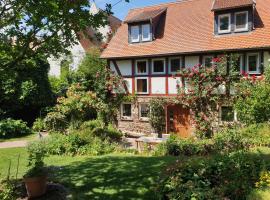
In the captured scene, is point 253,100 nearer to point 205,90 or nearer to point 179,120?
point 205,90

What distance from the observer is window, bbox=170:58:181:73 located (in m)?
22.0

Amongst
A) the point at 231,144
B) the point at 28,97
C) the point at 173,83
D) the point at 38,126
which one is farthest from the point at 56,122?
the point at 231,144

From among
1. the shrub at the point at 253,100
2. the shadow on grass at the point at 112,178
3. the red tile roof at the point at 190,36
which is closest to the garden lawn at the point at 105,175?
the shadow on grass at the point at 112,178

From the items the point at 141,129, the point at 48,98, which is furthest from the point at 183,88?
the point at 48,98

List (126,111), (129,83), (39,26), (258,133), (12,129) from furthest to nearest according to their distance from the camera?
1. (126,111)
2. (129,83)
3. (12,129)
4. (258,133)
5. (39,26)

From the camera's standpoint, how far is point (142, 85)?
23469 millimetres

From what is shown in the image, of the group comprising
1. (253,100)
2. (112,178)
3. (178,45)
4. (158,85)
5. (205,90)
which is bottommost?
(112,178)

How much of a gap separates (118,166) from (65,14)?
5935 mm

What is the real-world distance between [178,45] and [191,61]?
1.47 meters

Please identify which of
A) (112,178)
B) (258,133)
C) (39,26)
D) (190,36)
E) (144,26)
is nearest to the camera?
(39,26)

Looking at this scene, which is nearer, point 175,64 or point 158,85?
point 175,64

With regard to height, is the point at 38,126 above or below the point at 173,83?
below

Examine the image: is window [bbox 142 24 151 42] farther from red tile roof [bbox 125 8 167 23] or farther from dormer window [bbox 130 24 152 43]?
red tile roof [bbox 125 8 167 23]

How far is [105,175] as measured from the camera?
33.4 feet
